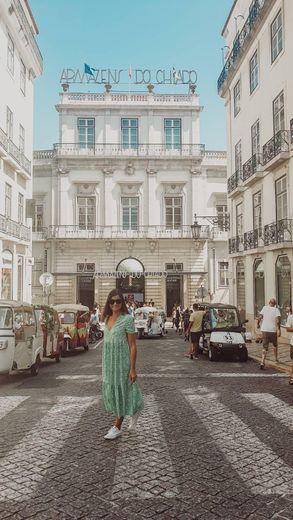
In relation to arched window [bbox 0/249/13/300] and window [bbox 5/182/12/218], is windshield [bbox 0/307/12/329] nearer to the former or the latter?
arched window [bbox 0/249/13/300]

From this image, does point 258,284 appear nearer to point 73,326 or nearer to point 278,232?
point 278,232

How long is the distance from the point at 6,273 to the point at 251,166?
13.6m

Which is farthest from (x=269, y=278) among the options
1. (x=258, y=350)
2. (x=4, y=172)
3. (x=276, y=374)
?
(x=4, y=172)

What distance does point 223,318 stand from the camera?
1580 centimetres

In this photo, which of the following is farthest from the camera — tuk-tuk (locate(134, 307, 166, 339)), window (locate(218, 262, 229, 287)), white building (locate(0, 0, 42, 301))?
window (locate(218, 262, 229, 287))

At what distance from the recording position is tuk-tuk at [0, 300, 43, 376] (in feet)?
33.8

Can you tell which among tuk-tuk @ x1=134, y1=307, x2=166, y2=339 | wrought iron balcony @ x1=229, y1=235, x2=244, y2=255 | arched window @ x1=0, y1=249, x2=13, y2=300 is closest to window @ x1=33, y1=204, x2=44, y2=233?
arched window @ x1=0, y1=249, x2=13, y2=300

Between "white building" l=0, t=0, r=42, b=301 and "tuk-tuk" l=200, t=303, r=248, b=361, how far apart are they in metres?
11.9

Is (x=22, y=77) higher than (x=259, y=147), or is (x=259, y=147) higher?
(x=22, y=77)

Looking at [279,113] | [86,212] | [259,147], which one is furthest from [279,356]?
[86,212]

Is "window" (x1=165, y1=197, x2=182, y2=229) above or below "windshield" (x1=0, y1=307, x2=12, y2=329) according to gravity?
above

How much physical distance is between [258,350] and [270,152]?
8718 millimetres

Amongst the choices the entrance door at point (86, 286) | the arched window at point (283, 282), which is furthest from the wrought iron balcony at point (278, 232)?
the entrance door at point (86, 286)

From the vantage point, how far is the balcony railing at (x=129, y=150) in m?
39.0
